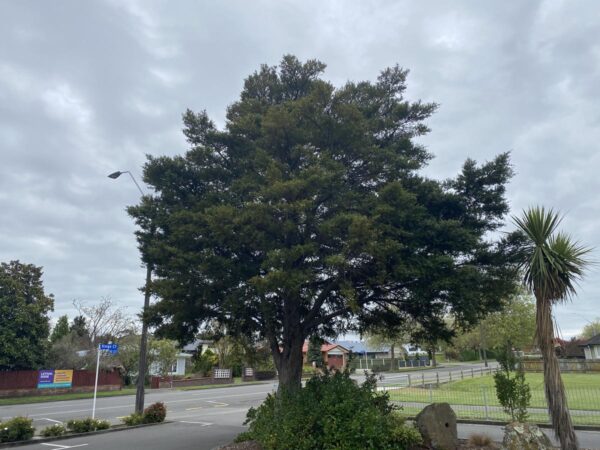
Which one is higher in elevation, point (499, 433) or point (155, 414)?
point (155, 414)

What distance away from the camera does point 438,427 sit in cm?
1028

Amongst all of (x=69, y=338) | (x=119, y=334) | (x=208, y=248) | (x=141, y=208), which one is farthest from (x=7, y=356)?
(x=208, y=248)

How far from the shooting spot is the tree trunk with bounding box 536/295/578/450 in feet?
30.1

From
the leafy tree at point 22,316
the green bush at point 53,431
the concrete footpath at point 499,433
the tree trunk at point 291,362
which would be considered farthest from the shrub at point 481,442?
the leafy tree at point 22,316

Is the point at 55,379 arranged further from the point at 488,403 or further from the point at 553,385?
the point at 553,385

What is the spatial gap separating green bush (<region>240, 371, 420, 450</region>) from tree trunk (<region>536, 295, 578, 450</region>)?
2.89 metres

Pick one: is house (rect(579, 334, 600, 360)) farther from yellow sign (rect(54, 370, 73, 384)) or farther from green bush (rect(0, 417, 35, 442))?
green bush (rect(0, 417, 35, 442))

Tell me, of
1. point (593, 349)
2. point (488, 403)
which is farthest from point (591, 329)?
point (488, 403)

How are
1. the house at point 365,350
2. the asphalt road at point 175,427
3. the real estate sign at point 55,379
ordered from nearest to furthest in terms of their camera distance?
the asphalt road at point 175,427 < the real estate sign at point 55,379 < the house at point 365,350

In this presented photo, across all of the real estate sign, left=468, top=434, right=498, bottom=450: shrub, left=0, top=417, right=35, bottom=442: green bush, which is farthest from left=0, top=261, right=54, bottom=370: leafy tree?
left=468, top=434, right=498, bottom=450: shrub

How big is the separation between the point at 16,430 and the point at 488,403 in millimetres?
18249

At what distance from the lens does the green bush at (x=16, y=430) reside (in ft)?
44.1

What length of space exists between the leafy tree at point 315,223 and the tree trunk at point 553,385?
1.45 meters

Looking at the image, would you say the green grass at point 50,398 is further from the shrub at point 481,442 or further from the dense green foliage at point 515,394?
the dense green foliage at point 515,394
